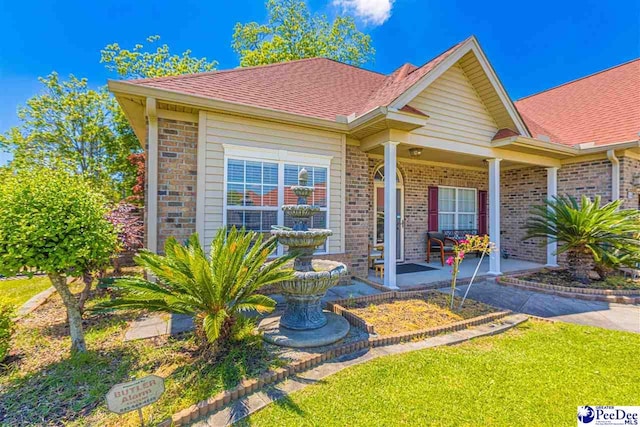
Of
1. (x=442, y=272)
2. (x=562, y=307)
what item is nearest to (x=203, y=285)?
(x=562, y=307)

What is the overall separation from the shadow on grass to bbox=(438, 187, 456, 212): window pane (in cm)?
889

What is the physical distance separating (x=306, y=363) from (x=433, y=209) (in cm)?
735

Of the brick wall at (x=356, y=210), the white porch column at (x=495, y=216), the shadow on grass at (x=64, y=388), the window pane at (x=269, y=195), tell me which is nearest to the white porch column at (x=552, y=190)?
the white porch column at (x=495, y=216)

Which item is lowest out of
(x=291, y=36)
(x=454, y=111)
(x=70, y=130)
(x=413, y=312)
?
(x=413, y=312)

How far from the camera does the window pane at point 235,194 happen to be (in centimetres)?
530

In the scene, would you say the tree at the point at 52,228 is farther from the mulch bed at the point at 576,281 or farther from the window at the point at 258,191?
the mulch bed at the point at 576,281

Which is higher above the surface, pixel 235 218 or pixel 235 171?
pixel 235 171

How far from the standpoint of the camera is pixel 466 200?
10.0 m

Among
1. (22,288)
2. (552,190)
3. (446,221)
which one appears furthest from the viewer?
(446,221)

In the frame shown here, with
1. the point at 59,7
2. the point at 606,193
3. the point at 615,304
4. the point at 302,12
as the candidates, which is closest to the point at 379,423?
the point at 615,304

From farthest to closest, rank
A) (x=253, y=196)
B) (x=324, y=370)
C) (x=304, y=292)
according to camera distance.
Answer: (x=253, y=196), (x=304, y=292), (x=324, y=370)

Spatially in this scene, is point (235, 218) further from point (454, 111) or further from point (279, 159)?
point (454, 111)

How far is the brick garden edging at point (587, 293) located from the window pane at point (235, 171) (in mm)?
6398

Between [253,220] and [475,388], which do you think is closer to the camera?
[475,388]
